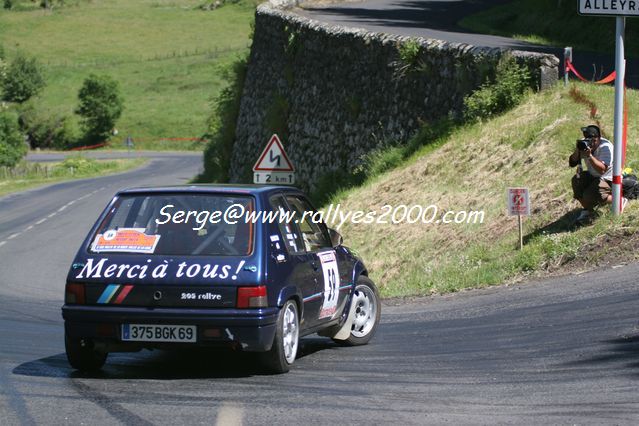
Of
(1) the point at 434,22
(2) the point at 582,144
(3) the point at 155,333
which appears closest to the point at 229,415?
(3) the point at 155,333

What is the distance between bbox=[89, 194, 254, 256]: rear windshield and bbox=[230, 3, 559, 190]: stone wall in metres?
12.1

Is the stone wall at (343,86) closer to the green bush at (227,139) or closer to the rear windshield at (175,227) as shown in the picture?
the green bush at (227,139)

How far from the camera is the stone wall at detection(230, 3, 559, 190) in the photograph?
22516 mm

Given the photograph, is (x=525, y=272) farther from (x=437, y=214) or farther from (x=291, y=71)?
(x=291, y=71)

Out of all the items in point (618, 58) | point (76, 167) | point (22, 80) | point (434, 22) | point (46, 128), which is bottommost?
point (46, 128)

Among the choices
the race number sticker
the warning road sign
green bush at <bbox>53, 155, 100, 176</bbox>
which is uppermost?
the race number sticker

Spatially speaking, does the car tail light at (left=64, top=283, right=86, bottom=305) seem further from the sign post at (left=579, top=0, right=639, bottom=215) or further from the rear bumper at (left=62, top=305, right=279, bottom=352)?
the sign post at (left=579, top=0, right=639, bottom=215)

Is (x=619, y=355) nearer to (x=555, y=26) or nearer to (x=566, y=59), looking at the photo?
(x=566, y=59)

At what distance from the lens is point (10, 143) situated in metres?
82.5

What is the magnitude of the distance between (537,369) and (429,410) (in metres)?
1.62

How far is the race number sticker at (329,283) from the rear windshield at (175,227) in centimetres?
120

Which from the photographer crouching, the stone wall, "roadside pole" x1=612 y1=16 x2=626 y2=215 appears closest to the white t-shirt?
the photographer crouching

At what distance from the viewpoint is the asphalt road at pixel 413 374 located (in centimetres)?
741

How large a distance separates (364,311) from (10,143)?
75.3 meters
